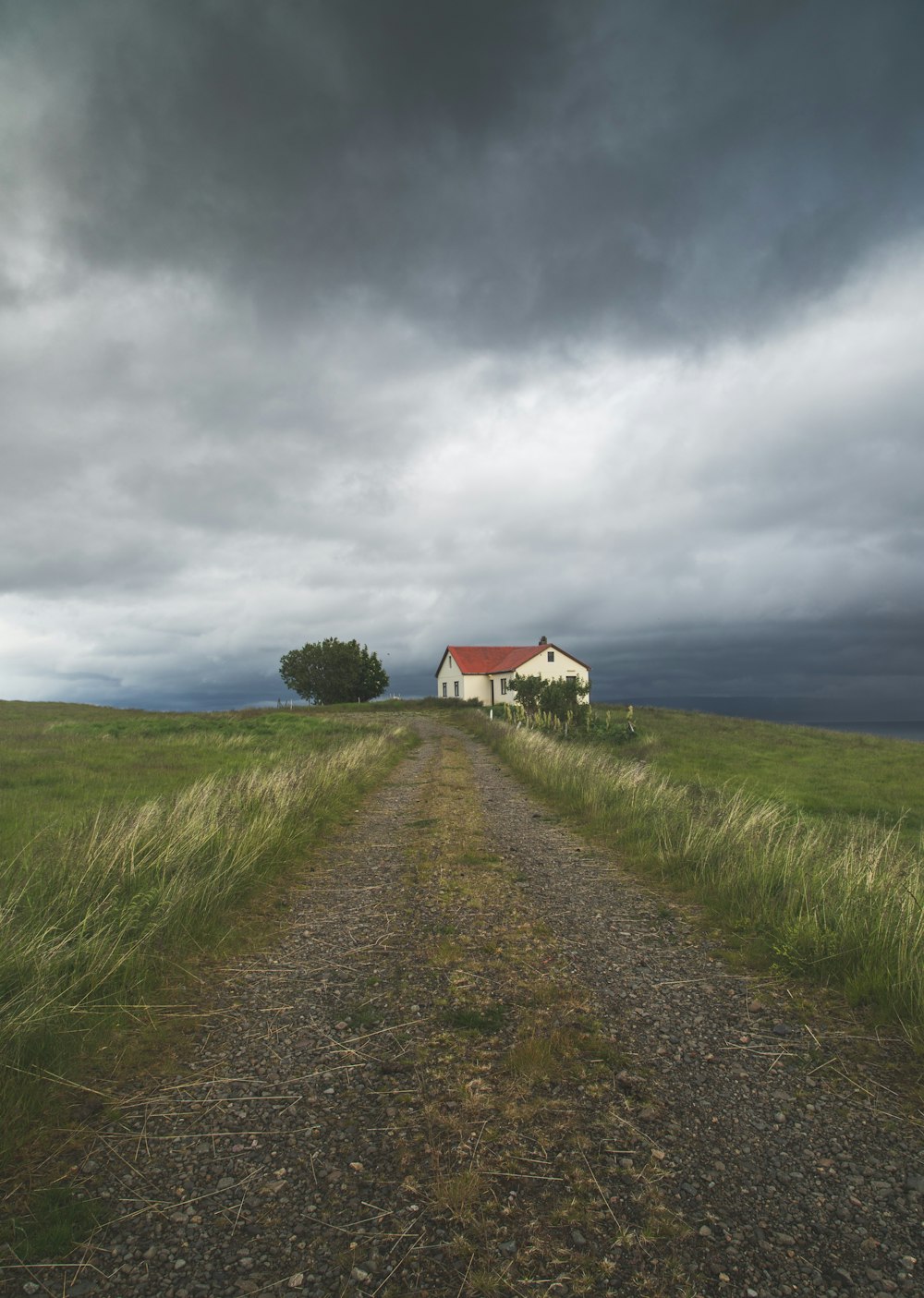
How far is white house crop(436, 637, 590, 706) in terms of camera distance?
65.1m

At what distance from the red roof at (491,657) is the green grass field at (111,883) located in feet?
162

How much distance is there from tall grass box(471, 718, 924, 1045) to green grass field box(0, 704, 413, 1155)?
544 cm

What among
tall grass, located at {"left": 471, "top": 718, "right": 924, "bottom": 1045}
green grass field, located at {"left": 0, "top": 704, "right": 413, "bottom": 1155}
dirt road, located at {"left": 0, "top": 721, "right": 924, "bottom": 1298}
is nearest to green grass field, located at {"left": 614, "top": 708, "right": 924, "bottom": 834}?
tall grass, located at {"left": 471, "top": 718, "right": 924, "bottom": 1045}

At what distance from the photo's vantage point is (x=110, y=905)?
610 centimetres

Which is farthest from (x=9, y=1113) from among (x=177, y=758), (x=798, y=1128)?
(x=177, y=758)

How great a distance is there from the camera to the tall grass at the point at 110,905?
425cm

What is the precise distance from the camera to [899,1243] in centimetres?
276

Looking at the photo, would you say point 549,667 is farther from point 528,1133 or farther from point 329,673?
point 528,1133

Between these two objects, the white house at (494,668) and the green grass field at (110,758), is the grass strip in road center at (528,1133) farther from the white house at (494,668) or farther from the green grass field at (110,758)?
the white house at (494,668)

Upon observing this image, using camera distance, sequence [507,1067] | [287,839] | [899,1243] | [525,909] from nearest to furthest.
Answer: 1. [899,1243]
2. [507,1067]
3. [525,909]
4. [287,839]

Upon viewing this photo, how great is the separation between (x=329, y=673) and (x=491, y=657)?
23687mm

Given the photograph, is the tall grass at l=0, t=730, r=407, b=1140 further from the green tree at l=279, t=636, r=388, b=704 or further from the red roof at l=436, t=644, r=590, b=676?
the green tree at l=279, t=636, r=388, b=704

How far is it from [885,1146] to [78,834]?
31.5 feet

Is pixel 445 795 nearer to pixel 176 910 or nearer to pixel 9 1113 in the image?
pixel 176 910
